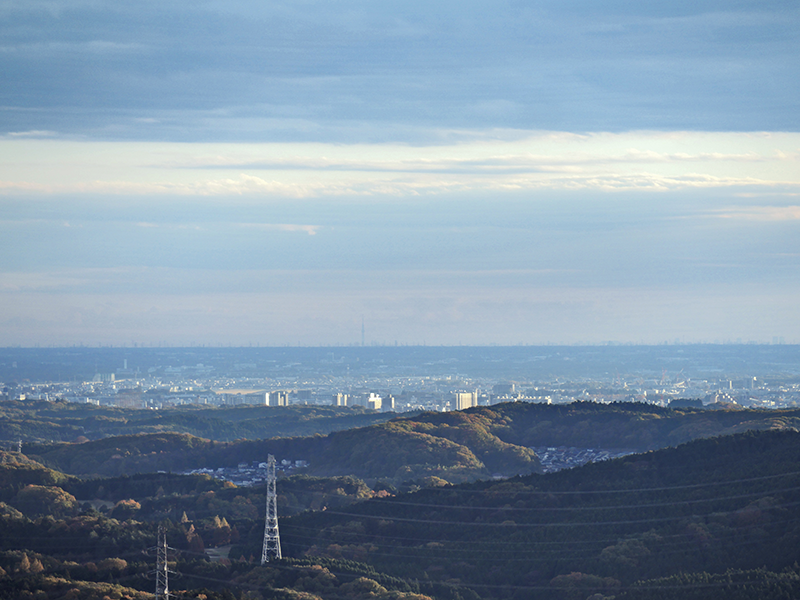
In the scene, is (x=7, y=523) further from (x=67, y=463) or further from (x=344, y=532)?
(x=67, y=463)

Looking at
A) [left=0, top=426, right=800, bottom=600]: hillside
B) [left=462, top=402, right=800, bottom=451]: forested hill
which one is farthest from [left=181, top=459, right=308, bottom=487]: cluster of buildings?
[left=0, top=426, right=800, bottom=600]: hillside

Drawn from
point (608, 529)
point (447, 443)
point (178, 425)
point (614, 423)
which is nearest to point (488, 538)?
point (608, 529)

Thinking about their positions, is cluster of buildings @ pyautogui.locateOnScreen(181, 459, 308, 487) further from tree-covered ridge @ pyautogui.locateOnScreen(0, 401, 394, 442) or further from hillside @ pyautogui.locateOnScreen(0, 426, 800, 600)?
tree-covered ridge @ pyautogui.locateOnScreen(0, 401, 394, 442)

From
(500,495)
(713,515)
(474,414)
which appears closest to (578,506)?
(500,495)

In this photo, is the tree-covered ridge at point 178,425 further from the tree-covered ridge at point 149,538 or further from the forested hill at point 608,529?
the forested hill at point 608,529

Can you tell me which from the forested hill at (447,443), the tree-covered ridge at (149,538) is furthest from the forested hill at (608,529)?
the forested hill at (447,443)
